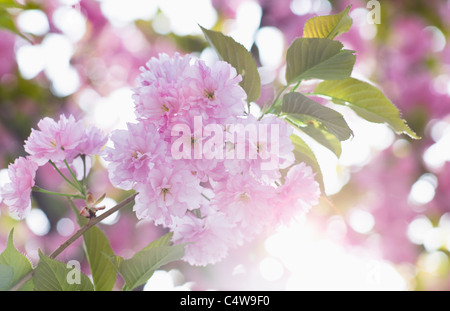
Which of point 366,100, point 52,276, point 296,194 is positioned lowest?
point 52,276

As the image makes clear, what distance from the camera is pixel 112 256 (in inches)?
23.6

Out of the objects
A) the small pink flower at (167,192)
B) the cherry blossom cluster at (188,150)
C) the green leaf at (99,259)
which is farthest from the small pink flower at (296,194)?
the green leaf at (99,259)

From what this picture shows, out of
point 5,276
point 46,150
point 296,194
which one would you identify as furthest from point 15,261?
point 296,194

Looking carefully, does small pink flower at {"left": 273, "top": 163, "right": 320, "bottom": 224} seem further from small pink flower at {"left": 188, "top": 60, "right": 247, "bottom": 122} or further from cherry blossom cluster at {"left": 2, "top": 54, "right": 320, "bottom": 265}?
small pink flower at {"left": 188, "top": 60, "right": 247, "bottom": 122}

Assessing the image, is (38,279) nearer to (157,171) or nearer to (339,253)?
(157,171)

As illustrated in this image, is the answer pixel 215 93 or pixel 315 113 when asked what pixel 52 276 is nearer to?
pixel 215 93

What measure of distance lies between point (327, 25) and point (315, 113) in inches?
5.5

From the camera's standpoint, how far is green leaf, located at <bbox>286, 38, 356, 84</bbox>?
24.1 inches

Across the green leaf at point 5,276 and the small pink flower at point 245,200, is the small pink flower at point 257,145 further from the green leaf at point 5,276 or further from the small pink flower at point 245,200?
the green leaf at point 5,276

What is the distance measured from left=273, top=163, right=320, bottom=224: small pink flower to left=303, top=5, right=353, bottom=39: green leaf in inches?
7.7

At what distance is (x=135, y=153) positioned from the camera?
0.55 meters

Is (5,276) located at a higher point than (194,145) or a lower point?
lower
